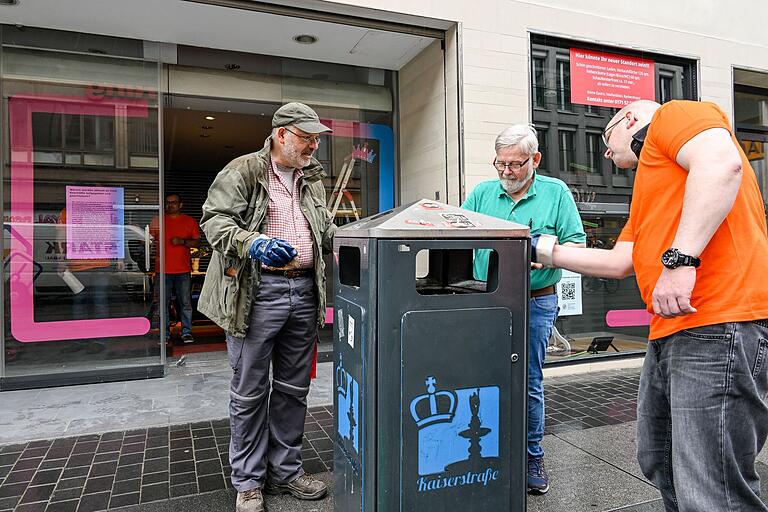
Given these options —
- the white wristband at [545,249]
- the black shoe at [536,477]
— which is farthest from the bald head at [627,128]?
the black shoe at [536,477]

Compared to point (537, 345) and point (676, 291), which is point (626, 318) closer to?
point (537, 345)

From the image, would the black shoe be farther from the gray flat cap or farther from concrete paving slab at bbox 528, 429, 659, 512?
the gray flat cap

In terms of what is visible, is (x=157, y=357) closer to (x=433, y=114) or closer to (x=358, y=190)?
(x=358, y=190)

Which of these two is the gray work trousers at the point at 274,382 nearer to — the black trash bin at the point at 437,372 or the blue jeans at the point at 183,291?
the black trash bin at the point at 437,372

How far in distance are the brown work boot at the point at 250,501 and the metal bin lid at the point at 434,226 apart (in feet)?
4.95

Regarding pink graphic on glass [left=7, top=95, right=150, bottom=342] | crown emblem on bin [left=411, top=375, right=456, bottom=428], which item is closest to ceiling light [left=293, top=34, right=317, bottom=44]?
pink graphic on glass [left=7, top=95, right=150, bottom=342]

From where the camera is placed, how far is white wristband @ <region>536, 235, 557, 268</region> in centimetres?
204

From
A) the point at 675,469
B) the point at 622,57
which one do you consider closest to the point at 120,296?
the point at 675,469

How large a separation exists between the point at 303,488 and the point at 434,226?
1.76 m

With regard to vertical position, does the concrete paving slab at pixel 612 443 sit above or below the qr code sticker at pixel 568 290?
below

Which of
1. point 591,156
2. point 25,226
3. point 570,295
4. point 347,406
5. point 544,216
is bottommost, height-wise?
point 347,406

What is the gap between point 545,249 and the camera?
2037 mm

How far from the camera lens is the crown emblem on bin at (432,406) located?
1688mm

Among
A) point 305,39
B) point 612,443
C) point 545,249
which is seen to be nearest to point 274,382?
point 545,249
